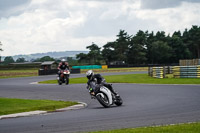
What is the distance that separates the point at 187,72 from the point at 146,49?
7242 centimetres

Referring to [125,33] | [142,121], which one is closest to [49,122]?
[142,121]

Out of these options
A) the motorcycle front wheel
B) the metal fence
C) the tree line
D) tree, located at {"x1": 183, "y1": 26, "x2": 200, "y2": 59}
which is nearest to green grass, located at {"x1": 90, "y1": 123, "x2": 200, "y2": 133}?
the motorcycle front wheel

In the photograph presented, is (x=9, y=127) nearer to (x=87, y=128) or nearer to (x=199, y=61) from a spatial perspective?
(x=87, y=128)

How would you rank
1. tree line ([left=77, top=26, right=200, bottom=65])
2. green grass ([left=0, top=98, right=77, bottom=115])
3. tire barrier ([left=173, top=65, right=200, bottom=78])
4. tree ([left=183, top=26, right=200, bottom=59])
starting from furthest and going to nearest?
tree ([left=183, top=26, right=200, bottom=59])
tree line ([left=77, top=26, right=200, bottom=65])
tire barrier ([left=173, top=65, right=200, bottom=78])
green grass ([left=0, top=98, right=77, bottom=115])

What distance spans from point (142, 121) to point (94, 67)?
73276mm

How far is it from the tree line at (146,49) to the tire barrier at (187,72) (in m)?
61.1

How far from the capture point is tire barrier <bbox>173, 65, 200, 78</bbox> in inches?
1288

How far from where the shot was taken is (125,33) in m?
107

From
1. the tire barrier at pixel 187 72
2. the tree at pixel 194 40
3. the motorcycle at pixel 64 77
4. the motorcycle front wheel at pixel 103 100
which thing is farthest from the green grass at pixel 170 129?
the tree at pixel 194 40

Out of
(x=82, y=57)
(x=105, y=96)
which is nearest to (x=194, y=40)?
(x=82, y=57)

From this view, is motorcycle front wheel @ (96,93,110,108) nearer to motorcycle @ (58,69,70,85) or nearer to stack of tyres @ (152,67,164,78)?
motorcycle @ (58,69,70,85)

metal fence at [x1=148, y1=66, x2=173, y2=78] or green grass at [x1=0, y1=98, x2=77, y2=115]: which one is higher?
metal fence at [x1=148, y1=66, x2=173, y2=78]

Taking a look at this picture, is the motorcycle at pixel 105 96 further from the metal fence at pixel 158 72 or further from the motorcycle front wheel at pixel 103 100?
the metal fence at pixel 158 72

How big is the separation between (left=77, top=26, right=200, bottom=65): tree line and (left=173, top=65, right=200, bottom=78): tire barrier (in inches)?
2407
